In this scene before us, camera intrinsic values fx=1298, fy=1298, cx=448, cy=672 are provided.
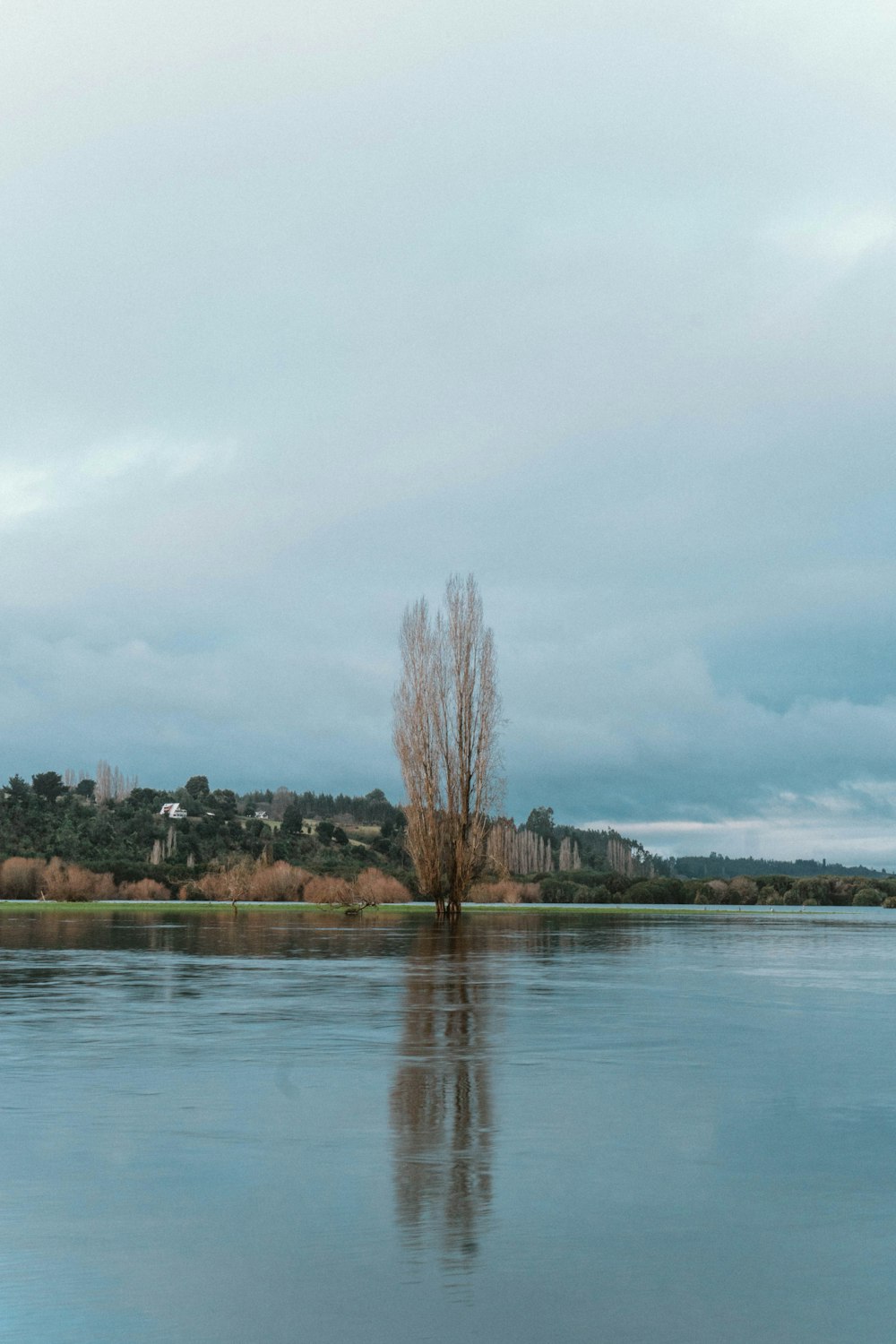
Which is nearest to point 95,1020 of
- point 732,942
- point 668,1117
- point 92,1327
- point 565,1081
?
point 565,1081

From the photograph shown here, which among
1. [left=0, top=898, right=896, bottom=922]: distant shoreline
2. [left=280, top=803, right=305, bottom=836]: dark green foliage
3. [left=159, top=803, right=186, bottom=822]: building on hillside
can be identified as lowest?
[left=0, top=898, right=896, bottom=922]: distant shoreline

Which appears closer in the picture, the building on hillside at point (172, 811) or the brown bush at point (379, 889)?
the brown bush at point (379, 889)

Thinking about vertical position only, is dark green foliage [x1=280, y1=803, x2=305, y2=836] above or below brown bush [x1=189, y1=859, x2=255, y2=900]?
above

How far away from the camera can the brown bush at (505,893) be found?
59.1m

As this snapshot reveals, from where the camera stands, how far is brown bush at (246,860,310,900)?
5794 cm

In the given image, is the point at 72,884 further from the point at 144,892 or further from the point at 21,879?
the point at 144,892

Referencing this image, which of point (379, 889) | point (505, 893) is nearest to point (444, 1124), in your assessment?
point (379, 889)

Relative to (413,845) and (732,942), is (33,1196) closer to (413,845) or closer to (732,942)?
(732,942)

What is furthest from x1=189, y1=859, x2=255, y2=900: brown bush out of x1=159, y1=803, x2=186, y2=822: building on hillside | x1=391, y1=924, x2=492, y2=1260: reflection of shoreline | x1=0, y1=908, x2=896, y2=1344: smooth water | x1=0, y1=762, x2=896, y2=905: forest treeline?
x1=159, y1=803, x2=186, y2=822: building on hillside

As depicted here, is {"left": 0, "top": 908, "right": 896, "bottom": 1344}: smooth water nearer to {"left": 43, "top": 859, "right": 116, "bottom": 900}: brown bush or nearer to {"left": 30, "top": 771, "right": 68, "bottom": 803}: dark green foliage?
{"left": 43, "top": 859, "right": 116, "bottom": 900}: brown bush

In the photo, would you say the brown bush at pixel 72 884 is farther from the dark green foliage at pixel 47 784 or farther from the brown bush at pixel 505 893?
the dark green foliage at pixel 47 784

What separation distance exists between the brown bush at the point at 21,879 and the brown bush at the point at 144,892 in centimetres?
448

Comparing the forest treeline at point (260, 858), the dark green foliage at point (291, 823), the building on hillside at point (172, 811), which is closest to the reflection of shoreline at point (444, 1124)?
the forest treeline at point (260, 858)

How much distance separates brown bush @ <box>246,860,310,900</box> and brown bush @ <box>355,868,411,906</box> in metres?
4.11
